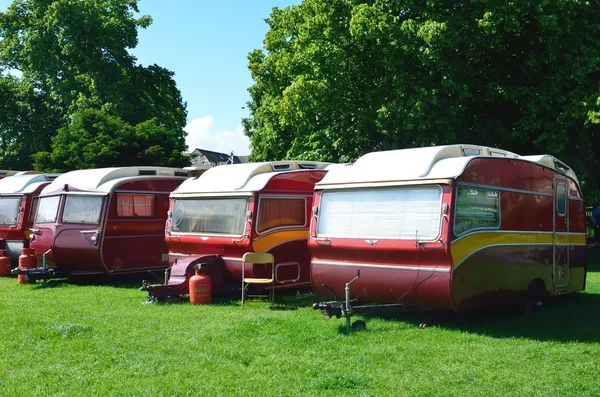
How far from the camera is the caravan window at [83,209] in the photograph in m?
14.8

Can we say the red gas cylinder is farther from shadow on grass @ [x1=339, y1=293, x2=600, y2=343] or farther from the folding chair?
shadow on grass @ [x1=339, y1=293, x2=600, y2=343]

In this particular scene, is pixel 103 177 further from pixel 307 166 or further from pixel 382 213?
pixel 382 213

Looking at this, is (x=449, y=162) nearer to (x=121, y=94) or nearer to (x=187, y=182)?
(x=187, y=182)

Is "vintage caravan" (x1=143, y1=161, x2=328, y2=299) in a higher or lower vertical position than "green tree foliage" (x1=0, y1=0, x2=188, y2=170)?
lower

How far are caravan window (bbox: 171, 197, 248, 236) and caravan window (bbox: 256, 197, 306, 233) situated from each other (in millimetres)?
329

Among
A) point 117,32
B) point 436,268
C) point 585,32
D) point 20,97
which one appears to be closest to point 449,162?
point 436,268

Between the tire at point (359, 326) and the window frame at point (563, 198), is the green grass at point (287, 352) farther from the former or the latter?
the window frame at point (563, 198)

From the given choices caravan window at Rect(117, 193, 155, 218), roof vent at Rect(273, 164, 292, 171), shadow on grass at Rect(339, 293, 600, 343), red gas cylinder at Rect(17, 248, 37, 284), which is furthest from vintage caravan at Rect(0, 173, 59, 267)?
shadow on grass at Rect(339, 293, 600, 343)

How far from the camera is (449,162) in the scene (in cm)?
922

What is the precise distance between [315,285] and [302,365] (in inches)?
126

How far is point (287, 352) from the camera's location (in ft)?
25.9

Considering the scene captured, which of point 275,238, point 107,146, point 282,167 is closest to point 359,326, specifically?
point 275,238

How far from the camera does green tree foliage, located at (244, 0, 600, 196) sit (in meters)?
17.5

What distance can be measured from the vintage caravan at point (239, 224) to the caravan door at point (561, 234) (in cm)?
455
